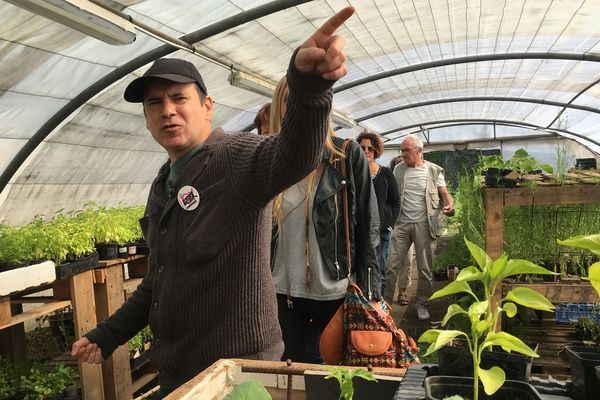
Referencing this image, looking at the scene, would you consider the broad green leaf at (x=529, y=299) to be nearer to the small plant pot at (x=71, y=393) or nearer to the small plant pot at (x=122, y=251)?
the small plant pot at (x=71, y=393)

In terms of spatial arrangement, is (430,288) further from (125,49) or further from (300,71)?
(300,71)

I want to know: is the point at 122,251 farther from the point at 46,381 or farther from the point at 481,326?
the point at 481,326

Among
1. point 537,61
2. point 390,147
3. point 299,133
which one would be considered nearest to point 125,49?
point 299,133

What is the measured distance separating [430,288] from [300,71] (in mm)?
4719

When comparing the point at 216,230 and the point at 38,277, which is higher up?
the point at 216,230

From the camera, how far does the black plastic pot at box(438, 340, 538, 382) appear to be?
3.23 feet

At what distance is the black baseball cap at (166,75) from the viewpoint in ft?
5.02

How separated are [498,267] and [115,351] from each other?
314cm

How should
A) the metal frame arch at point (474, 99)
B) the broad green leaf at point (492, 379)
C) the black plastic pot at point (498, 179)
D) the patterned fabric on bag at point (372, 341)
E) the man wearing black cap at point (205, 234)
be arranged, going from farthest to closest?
the metal frame arch at point (474, 99)
the black plastic pot at point (498, 179)
the patterned fabric on bag at point (372, 341)
the man wearing black cap at point (205, 234)
the broad green leaf at point (492, 379)

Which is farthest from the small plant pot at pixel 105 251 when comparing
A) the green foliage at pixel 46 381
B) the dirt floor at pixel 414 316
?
the dirt floor at pixel 414 316

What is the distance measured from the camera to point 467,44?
964 cm

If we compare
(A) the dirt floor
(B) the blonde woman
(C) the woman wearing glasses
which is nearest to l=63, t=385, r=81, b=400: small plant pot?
(B) the blonde woman

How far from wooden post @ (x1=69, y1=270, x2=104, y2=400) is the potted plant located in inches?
112

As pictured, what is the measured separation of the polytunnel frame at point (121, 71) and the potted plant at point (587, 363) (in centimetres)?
522
